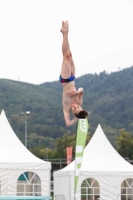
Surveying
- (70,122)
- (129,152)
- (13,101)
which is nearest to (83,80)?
(13,101)

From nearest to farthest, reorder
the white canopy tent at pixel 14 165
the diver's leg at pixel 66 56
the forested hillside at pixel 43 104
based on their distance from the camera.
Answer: the diver's leg at pixel 66 56
the white canopy tent at pixel 14 165
the forested hillside at pixel 43 104

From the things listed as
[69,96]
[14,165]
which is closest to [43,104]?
[14,165]

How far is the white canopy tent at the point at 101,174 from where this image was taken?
26.4 meters

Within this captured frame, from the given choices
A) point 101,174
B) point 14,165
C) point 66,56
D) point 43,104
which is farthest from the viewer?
point 43,104

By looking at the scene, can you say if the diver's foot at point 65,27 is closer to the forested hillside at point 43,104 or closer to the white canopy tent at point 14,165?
the white canopy tent at point 14,165

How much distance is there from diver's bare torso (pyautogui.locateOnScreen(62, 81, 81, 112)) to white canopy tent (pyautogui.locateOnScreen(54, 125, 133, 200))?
1492 cm

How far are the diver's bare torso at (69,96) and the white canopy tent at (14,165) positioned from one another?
1478cm

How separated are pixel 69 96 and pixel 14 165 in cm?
1518

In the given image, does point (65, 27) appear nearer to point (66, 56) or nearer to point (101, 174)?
point (66, 56)

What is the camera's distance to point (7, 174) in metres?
25.8

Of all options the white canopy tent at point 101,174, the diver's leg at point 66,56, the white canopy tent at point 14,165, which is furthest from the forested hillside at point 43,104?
the diver's leg at point 66,56

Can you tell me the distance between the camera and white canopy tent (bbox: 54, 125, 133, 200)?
86.5 feet

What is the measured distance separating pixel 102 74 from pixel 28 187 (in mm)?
103953

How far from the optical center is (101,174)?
26.5 metres
